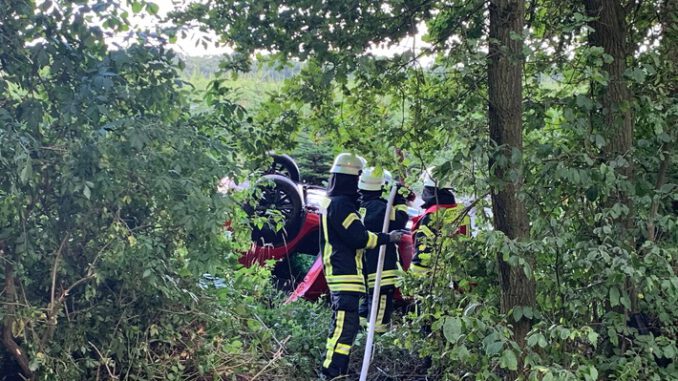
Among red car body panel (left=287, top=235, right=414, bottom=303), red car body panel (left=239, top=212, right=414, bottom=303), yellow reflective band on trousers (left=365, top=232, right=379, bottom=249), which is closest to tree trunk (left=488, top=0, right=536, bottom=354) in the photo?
yellow reflective band on trousers (left=365, top=232, right=379, bottom=249)

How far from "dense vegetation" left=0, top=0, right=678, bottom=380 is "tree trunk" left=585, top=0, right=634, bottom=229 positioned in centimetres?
1

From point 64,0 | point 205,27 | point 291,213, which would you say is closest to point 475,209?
point 205,27

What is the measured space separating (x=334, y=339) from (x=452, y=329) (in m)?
2.69

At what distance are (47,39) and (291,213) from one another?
438 centimetres

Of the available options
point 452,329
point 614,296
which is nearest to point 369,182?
point 614,296

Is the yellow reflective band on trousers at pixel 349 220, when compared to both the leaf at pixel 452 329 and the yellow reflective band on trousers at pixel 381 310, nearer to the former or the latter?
the yellow reflective band on trousers at pixel 381 310

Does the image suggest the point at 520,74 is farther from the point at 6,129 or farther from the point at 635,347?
the point at 6,129

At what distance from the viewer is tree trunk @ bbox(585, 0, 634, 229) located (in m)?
3.38

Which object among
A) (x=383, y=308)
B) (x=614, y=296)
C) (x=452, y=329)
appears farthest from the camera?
(x=383, y=308)

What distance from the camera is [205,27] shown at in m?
3.35

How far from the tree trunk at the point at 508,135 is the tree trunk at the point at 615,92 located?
44cm

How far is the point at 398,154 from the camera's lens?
11.6 ft

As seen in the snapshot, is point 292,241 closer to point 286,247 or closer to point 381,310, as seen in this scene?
point 286,247

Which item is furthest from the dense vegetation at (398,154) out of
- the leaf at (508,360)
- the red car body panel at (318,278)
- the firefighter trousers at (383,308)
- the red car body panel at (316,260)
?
the red car body panel at (318,278)
